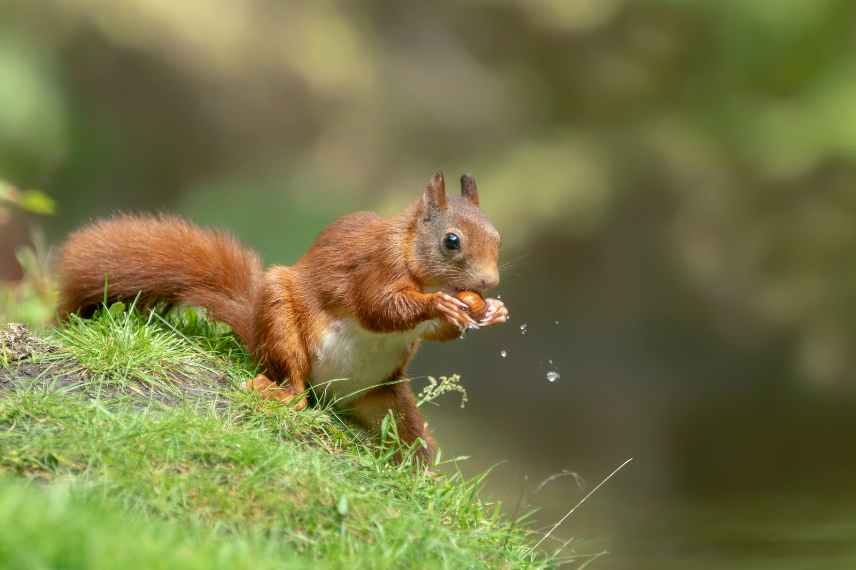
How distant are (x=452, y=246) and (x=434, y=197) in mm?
191

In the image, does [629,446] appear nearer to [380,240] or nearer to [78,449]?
[380,240]

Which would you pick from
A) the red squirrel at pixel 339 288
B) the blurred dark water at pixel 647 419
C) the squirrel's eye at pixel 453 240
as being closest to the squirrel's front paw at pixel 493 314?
the red squirrel at pixel 339 288

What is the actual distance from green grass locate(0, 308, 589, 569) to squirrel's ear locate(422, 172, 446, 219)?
2.34 feet

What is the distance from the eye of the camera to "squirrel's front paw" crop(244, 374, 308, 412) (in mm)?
3479

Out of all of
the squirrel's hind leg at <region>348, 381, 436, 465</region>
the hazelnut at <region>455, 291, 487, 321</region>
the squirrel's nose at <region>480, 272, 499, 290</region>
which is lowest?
the squirrel's hind leg at <region>348, 381, 436, 465</region>

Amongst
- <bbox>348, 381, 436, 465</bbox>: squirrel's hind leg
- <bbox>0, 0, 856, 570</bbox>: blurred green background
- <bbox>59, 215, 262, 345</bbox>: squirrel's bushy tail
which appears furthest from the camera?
<bbox>0, 0, 856, 570</bbox>: blurred green background

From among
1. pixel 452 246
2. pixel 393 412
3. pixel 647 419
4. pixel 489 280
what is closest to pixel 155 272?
pixel 393 412

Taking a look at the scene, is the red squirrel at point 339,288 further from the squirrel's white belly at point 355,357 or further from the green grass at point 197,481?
the green grass at point 197,481

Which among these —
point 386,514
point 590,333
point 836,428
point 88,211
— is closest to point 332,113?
point 88,211

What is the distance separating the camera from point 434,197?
3.49m

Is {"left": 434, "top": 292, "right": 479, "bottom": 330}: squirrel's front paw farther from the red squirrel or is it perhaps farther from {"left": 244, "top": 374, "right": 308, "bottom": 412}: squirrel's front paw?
{"left": 244, "top": 374, "right": 308, "bottom": 412}: squirrel's front paw

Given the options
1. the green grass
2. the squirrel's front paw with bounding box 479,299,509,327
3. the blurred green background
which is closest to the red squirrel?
the squirrel's front paw with bounding box 479,299,509,327

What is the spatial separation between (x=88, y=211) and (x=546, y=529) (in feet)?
21.7

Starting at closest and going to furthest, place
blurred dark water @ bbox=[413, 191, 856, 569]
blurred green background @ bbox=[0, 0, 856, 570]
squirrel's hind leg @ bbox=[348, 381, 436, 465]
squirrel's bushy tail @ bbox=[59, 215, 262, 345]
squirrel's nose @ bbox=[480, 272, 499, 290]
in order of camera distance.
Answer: squirrel's nose @ bbox=[480, 272, 499, 290], squirrel's hind leg @ bbox=[348, 381, 436, 465], squirrel's bushy tail @ bbox=[59, 215, 262, 345], blurred dark water @ bbox=[413, 191, 856, 569], blurred green background @ bbox=[0, 0, 856, 570]
